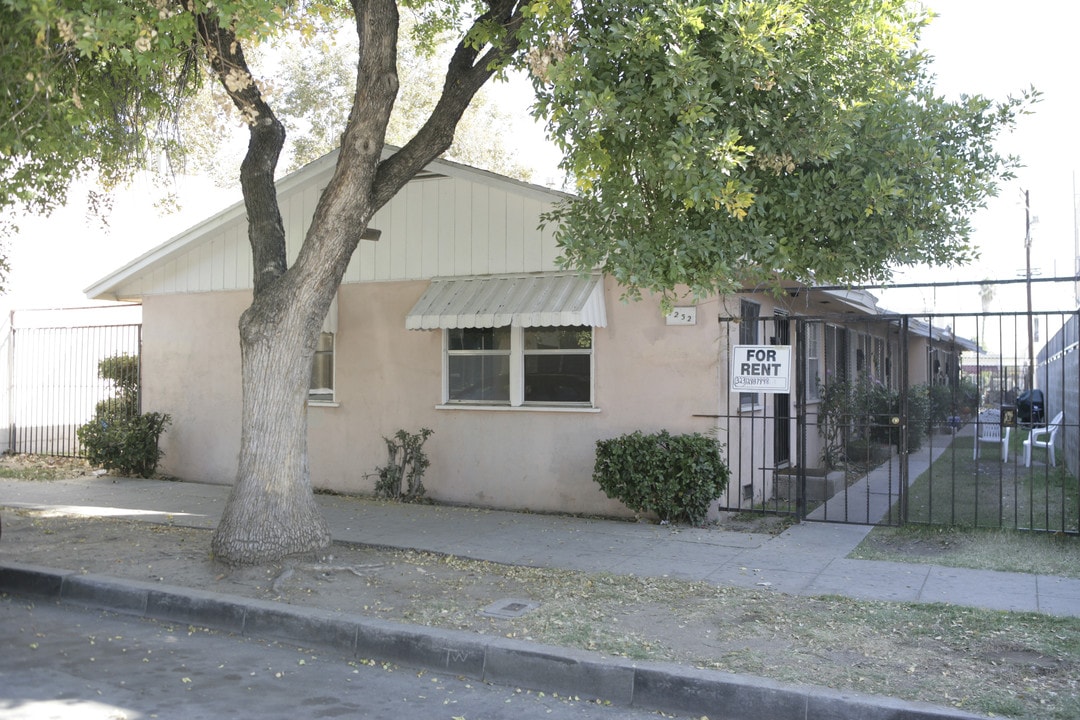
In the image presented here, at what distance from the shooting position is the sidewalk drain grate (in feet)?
21.2

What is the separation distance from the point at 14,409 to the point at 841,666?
15673 millimetres

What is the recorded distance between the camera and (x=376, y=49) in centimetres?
794

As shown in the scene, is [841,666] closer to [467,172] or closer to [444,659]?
[444,659]

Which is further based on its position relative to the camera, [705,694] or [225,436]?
[225,436]

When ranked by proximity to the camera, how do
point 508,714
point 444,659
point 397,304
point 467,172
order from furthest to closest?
1. point 397,304
2. point 467,172
3. point 444,659
4. point 508,714

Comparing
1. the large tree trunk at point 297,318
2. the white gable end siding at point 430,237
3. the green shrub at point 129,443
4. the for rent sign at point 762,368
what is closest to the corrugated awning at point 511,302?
the white gable end siding at point 430,237

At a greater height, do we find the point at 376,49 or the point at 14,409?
the point at 376,49

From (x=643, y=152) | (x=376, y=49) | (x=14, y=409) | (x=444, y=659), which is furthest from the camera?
(x=14, y=409)

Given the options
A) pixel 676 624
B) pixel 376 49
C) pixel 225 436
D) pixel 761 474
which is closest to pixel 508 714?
pixel 676 624

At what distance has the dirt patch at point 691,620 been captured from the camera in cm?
519

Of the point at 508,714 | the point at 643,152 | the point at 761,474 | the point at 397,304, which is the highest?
the point at 643,152

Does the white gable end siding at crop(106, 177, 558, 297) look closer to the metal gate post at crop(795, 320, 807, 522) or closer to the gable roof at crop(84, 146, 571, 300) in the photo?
the gable roof at crop(84, 146, 571, 300)

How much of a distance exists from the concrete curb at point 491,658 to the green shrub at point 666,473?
3.93 m

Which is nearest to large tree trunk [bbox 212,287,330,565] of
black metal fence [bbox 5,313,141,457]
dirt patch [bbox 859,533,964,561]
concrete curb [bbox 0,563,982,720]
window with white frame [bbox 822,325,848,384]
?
concrete curb [bbox 0,563,982,720]
